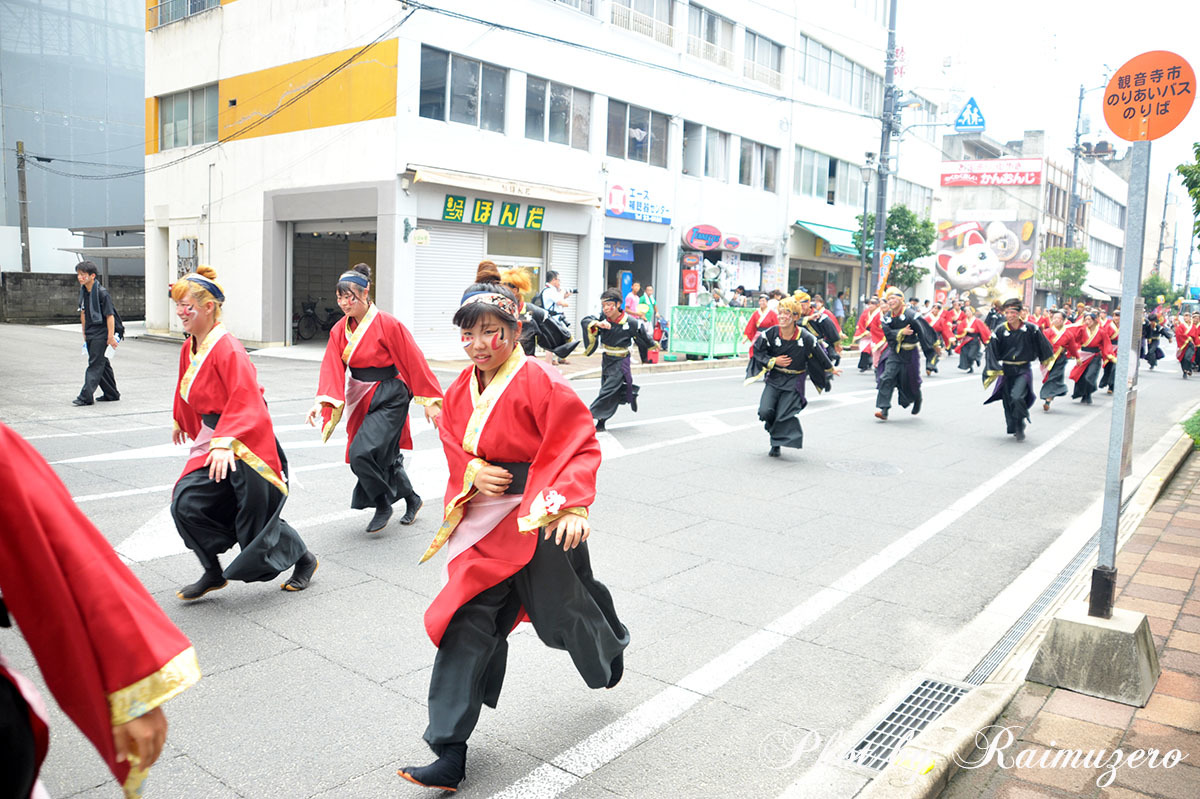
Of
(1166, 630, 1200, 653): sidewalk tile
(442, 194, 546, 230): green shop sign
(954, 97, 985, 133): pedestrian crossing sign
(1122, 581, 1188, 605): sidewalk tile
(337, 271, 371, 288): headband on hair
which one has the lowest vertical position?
(1166, 630, 1200, 653): sidewalk tile

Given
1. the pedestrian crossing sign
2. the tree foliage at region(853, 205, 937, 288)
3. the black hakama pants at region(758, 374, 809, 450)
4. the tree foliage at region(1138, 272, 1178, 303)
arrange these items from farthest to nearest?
the tree foliage at region(1138, 272, 1178, 303)
the tree foliage at region(853, 205, 937, 288)
the pedestrian crossing sign
the black hakama pants at region(758, 374, 809, 450)

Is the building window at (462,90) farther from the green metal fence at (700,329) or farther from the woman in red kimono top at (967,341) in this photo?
the woman in red kimono top at (967,341)

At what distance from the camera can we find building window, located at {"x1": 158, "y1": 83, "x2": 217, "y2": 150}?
25156mm

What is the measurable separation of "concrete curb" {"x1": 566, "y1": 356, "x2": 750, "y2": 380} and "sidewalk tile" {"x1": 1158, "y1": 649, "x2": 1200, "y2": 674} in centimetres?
1387

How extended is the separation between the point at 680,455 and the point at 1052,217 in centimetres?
6485

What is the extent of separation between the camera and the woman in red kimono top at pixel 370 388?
6.22 m

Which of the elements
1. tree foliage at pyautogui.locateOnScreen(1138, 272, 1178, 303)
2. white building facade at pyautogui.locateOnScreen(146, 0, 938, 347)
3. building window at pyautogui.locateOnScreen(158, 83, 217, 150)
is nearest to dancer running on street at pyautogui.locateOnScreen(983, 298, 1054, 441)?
white building facade at pyautogui.locateOnScreen(146, 0, 938, 347)

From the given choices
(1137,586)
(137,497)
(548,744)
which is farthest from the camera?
(137,497)

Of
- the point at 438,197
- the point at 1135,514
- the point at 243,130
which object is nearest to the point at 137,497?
the point at 1135,514

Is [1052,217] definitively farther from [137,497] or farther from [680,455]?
[137,497]

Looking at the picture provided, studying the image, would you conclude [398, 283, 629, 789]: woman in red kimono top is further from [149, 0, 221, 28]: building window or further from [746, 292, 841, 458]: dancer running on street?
[149, 0, 221, 28]: building window

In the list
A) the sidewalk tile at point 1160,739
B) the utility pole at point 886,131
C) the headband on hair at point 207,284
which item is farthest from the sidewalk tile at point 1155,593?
the utility pole at point 886,131

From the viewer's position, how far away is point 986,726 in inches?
142

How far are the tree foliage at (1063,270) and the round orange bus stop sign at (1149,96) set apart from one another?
55.4 m
